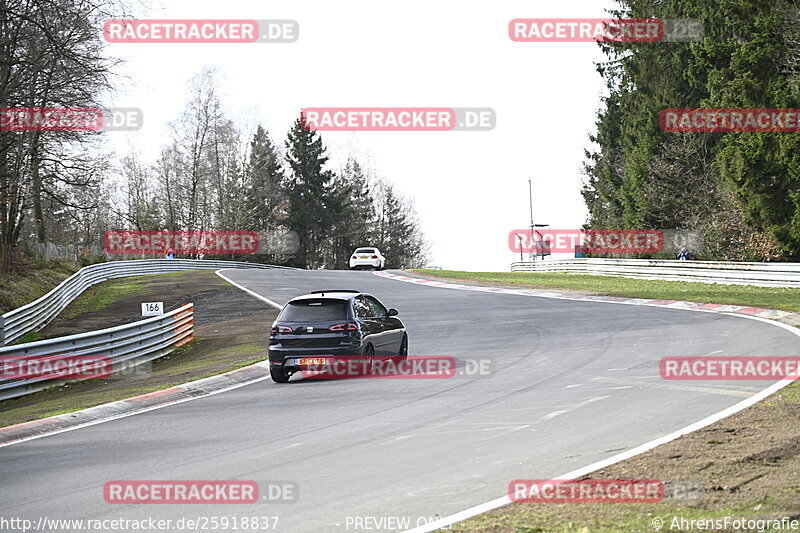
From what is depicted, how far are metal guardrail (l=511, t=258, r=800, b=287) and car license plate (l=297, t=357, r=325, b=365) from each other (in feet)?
72.4

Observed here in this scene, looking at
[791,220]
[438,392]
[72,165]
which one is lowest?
[438,392]

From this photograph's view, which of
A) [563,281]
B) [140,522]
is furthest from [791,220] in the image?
[140,522]

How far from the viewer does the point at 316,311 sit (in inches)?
583

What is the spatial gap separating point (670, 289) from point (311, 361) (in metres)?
22.4

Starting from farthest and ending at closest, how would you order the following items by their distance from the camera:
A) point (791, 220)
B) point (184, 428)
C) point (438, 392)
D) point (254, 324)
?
1. point (791, 220)
2. point (254, 324)
3. point (438, 392)
4. point (184, 428)

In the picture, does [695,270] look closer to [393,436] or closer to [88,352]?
[88,352]

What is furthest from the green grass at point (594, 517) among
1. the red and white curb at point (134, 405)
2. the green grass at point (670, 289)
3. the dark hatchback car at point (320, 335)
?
the green grass at point (670, 289)

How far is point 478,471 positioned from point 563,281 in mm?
34027

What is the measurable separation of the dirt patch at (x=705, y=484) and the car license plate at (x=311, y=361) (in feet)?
23.5

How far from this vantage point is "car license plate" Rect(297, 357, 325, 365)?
1439 cm

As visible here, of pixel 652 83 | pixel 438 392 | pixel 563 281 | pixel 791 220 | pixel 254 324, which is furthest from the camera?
pixel 652 83

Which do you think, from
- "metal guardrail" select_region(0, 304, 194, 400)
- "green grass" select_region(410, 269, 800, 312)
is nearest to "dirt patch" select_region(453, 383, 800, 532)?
"metal guardrail" select_region(0, 304, 194, 400)

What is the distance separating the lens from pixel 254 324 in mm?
24641

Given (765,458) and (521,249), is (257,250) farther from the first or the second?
(765,458)
